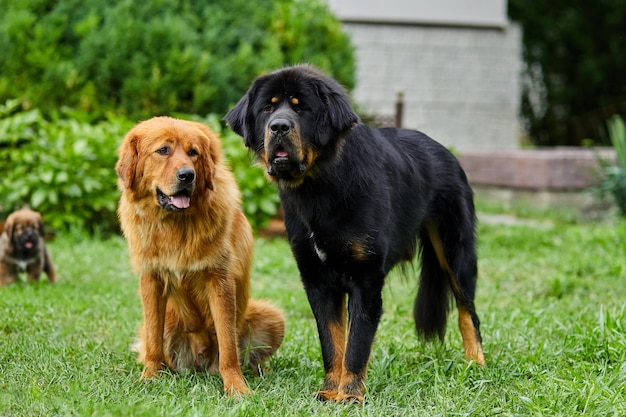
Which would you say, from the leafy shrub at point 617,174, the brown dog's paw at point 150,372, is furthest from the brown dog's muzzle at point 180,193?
the leafy shrub at point 617,174

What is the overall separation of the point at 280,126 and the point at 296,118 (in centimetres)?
13

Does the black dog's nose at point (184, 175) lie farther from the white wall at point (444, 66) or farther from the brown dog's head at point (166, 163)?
the white wall at point (444, 66)

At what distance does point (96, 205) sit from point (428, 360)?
526 centimetres

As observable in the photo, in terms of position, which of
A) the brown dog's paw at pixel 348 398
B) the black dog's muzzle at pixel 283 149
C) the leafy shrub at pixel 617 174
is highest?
the black dog's muzzle at pixel 283 149

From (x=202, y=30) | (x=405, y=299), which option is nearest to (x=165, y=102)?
(x=202, y=30)

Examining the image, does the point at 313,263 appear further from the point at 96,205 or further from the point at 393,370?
the point at 96,205

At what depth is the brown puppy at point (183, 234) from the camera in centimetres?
452

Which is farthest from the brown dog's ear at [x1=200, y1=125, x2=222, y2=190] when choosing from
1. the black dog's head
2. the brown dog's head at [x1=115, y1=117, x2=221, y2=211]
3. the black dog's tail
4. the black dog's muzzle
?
the black dog's tail

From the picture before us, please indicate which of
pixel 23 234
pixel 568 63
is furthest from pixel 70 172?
pixel 568 63

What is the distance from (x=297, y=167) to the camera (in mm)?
4328

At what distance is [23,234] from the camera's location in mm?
7176

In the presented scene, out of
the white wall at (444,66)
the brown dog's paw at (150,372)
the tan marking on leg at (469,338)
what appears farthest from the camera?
the white wall at (444,66)

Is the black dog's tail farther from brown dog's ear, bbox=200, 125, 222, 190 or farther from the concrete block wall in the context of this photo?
the concrete block wall

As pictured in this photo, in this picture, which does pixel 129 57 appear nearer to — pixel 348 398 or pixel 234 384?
pixel 234 384
